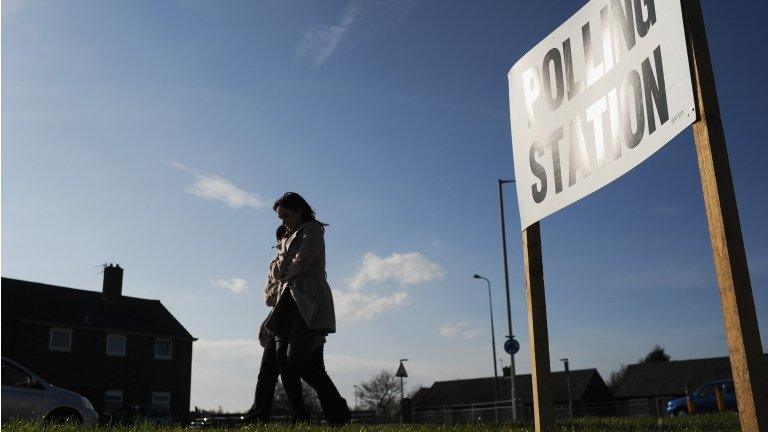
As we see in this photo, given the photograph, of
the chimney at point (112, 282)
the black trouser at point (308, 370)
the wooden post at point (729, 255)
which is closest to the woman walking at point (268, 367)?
the black trouser at point (308, 370)

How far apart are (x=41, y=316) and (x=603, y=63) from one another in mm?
41998

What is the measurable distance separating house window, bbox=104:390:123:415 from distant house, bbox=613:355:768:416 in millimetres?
40903

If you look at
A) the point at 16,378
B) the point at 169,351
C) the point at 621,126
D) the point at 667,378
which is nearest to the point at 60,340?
the point at 169,351

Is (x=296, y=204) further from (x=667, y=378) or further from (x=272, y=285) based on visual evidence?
(x=667, y=378)

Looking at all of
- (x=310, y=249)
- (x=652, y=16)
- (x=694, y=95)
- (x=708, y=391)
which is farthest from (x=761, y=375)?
(x=708, y=391)

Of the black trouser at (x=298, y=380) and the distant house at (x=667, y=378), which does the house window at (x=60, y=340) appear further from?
the distant house at (x=667, y=378)

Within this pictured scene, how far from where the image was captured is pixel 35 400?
10.7 metres

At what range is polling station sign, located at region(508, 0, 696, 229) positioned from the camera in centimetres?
296

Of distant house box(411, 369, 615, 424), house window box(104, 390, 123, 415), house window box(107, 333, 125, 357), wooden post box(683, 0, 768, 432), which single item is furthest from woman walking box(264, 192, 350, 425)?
distant house box(411, 369, 615, 424)

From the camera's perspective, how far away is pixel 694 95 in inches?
109

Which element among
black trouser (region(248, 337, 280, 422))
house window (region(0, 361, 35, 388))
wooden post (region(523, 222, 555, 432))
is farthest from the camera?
house window (region(0, 361, 35, 388))

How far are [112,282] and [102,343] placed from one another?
18.4ft

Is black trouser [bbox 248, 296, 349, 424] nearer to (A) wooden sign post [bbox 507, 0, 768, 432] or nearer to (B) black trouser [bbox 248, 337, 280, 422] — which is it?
(B) black trouser [bbox 248, 337, 280, 422]

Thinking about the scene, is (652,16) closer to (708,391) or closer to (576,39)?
(576,39)
